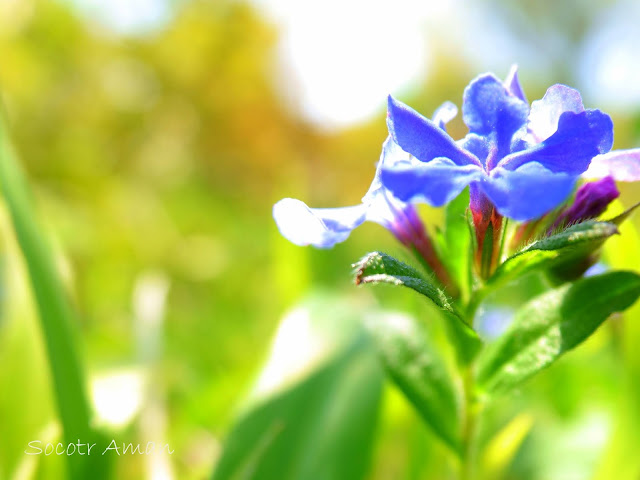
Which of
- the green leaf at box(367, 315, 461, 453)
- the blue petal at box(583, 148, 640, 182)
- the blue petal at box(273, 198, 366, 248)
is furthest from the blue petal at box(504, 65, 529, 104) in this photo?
the green leaf at box(367, 315, 461, 453)

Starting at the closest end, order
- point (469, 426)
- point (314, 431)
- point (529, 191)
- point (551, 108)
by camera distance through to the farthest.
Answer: point (529, 191) → point (551, 108) → point (469, 426) → point (314, 431)

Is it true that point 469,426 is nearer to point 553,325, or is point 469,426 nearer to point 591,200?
point 553,325

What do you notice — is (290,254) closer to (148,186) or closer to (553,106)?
(553,106)

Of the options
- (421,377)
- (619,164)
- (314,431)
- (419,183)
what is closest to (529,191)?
(419,183)

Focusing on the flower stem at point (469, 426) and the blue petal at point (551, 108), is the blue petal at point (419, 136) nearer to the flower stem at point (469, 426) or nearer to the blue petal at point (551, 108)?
the blue petal at point (551, 108)

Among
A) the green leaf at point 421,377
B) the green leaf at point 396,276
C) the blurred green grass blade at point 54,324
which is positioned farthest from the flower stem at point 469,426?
the blurred green grass blade at point 54,324

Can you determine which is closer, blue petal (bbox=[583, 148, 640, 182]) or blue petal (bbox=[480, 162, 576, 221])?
blue petal (bbox=[480, 162, 576, 221])

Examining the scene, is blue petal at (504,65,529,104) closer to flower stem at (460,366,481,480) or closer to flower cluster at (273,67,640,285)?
flower cluster at (273,67,640,285)

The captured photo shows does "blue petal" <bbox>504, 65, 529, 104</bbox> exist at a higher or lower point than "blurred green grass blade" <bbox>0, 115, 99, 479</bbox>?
lower

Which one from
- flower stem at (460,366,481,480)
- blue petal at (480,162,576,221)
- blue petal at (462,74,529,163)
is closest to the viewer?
blue petal at (480,162,576,221)
